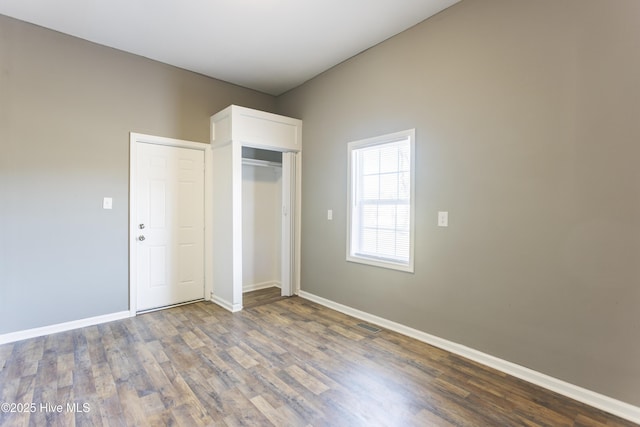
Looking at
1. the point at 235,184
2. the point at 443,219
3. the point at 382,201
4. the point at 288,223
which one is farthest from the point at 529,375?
the point at 235,184

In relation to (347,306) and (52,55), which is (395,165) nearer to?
(347,306)

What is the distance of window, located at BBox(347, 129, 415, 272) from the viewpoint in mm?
3049

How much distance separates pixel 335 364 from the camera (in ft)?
7.99

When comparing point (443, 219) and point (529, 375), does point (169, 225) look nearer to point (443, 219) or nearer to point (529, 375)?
point (443, 219)

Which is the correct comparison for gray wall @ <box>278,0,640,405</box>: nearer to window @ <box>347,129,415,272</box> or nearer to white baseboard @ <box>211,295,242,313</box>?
window @ <box>347,129,415,272</box>

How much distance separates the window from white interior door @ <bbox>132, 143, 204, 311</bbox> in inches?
79.2

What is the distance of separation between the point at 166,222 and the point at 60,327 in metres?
1.43

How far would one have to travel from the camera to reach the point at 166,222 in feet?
12.4

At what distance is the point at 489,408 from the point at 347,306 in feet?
6.08

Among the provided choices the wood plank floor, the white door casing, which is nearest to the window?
the wood plank floor

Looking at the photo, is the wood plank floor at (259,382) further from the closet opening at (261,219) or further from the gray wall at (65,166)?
the closet opening at (261,219)

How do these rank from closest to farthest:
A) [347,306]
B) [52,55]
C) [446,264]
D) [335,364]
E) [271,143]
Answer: [335,364], [446,264], [52,55], [347,306], [271,143]

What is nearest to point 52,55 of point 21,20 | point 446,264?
point 21,20

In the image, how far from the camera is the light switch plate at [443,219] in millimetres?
2680
